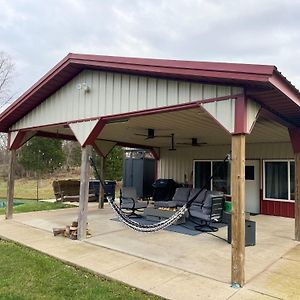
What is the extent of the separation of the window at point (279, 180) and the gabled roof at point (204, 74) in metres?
3.90

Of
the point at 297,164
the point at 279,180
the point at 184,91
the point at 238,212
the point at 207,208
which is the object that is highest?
the point at 184,91

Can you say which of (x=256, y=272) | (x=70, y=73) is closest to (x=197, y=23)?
(x=70, y=73)

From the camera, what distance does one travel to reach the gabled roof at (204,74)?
389cm

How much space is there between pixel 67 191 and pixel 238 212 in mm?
10750

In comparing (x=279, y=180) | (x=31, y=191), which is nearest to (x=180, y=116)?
(x=279, y=180)

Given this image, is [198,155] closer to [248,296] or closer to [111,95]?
[111,95]

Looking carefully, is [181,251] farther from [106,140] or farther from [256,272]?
[106,140]

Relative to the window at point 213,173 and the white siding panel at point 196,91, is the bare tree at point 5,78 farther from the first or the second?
the white siding panel at point 196,91

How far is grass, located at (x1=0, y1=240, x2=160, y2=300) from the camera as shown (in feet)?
12.1

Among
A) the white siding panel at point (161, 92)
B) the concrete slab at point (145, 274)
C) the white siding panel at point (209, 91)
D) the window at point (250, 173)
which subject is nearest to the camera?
the concrete slab at point (145, 274)

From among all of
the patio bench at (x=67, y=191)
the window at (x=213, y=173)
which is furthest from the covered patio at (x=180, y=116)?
the patio bench at (x=67, y=191)

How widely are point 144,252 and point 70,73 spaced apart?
4127 millimetres

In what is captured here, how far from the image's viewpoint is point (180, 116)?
630cm

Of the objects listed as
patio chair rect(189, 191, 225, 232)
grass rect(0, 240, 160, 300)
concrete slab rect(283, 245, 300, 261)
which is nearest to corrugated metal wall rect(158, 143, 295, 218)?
patio chair rect(189, 191, 225, 232)
